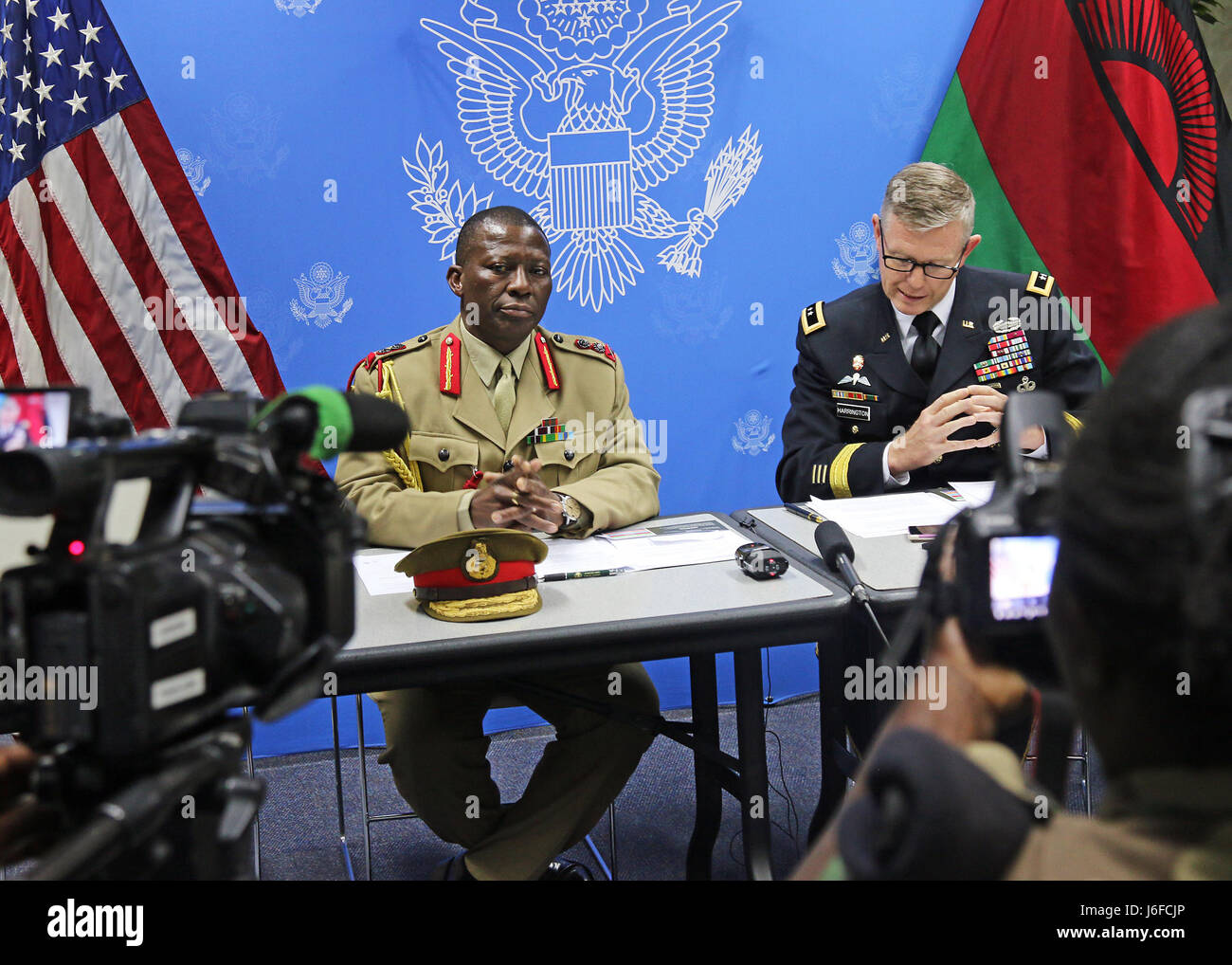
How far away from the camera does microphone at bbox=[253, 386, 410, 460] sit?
0.76 meters

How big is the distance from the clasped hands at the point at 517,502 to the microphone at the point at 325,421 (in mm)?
1270

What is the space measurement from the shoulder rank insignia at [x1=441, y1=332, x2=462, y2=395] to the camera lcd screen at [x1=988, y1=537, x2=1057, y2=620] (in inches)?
79.0

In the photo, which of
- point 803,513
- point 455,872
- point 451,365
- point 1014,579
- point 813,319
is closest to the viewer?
point 1014,579

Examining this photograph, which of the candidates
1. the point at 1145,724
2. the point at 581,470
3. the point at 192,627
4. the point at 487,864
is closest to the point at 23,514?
the point at 192,627

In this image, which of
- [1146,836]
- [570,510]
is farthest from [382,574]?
[1146,836]

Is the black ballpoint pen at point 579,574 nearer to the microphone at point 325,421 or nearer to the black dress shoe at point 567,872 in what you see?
the black dress shoe at point 567,872

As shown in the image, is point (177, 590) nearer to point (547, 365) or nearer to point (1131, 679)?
point (1131, 679)

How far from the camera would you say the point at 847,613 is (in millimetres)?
1752

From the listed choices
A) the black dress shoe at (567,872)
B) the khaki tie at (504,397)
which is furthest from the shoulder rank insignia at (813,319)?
the black dress shoe at (567,872)

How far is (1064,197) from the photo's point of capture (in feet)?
11.2

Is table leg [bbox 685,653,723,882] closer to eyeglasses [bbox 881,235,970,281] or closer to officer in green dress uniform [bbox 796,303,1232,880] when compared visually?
eyeglasses [bbox 881,235,970,281]

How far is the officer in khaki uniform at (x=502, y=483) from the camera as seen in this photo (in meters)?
2.15

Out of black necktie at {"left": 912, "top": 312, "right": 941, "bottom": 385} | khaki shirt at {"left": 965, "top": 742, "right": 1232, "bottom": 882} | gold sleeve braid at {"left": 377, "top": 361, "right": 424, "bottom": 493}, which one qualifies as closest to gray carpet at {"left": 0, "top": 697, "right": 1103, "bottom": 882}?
gold sleeve braid at {"left": 377, "top": 361, "right": 424, "bottom": 493}

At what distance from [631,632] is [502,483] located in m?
0.61
